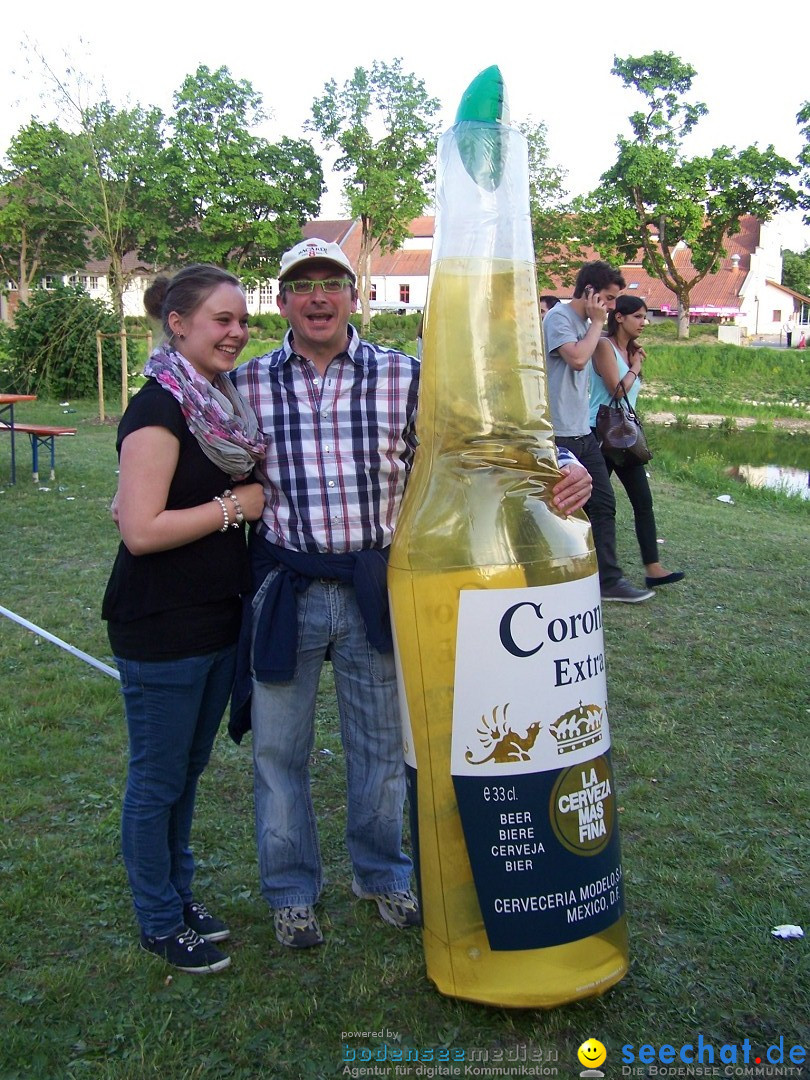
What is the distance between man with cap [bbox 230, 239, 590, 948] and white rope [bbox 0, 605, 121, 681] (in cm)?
231

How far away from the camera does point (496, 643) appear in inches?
90.5

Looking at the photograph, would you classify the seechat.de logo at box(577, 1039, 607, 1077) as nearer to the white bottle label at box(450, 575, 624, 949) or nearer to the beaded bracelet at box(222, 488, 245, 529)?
the white bottle label at box(450, 575, 624, 949)

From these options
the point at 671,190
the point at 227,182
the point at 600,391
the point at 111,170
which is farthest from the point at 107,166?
the point at 671,190

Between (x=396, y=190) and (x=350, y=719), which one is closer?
(x=350, y=719)

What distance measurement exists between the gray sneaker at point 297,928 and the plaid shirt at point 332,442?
110cm

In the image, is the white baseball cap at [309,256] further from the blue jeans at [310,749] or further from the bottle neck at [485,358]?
the blue jeans at [310,749]

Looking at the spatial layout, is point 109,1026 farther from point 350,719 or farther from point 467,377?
point 467,377

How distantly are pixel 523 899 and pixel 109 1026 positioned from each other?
3.74 feet

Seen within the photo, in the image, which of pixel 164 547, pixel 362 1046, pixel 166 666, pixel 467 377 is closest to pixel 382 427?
pixel 467 377

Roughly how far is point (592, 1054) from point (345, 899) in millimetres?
1019

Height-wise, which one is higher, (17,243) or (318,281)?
(17,243)

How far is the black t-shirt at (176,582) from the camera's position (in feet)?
8.28

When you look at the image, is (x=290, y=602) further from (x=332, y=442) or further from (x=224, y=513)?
(x=332, y=442)

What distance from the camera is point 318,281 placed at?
2633 mm
